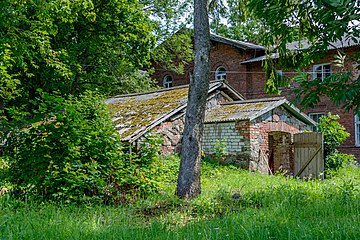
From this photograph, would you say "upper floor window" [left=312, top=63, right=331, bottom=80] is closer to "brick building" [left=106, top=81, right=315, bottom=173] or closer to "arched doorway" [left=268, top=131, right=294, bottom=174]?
"brick building" [left=106, top=81, right=315, bottom=173]

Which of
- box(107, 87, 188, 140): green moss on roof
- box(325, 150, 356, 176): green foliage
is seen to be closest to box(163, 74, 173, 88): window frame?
box(107, 87, 188, 140): green moss on roof

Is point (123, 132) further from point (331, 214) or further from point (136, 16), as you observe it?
point (136, 16)

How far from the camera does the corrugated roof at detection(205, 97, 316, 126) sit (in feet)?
47.3

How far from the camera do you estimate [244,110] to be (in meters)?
15.0

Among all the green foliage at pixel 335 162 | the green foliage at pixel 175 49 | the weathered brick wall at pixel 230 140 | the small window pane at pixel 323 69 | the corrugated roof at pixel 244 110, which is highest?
the green foliage at pixel 175 49

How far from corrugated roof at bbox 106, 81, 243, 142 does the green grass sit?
3.56m

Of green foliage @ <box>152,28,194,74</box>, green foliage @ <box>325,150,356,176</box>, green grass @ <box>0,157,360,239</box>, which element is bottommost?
green grass @ <box>0,157,360,239</box>

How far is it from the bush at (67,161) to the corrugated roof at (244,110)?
5.91 m

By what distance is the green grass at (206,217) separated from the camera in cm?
496

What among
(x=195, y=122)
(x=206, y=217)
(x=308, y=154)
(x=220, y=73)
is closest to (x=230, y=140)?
(x=308, y=154)

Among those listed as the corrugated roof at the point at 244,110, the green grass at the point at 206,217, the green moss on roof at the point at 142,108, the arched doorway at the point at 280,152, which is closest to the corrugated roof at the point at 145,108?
the green moss on roof at the point at 142,108

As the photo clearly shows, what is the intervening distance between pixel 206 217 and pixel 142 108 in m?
8.59

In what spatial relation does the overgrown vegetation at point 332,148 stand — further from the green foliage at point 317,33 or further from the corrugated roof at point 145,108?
the green foliage at point 317,33

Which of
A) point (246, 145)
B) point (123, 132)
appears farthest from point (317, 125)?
point (123, 132)
